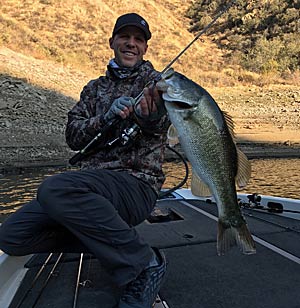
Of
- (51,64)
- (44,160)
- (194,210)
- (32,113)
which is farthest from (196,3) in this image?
(194,210)

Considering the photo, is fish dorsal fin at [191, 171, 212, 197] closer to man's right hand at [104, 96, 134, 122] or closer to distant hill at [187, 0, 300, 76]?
man's right hand at [104, 96, 134, 122]

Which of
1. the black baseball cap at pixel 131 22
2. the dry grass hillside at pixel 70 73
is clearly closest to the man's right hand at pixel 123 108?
the black baseball cap at pixel 131 22

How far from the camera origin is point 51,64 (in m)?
22.3

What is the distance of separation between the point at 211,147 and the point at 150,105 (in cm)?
45

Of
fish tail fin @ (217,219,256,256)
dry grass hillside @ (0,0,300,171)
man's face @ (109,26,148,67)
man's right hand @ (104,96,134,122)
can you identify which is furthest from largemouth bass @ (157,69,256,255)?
dry grass hillside @ (0,0,300,171)

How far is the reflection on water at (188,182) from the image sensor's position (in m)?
9.65

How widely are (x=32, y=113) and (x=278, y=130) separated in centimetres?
1049

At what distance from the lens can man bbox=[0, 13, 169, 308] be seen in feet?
8.02

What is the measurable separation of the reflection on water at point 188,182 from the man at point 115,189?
216 inches

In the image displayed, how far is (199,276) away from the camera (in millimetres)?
3074

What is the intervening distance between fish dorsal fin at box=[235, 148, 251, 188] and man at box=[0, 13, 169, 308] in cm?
52

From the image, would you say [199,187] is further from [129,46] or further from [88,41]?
[88,41]

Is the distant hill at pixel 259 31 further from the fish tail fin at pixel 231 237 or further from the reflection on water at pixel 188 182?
the fish tail fin at pixel 231 237

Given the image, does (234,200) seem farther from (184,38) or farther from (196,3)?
(196,3)
